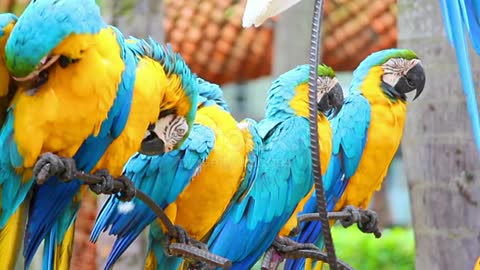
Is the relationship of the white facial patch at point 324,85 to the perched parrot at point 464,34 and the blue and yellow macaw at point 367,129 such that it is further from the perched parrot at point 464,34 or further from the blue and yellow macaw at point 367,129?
the perched parrot at point 464,34

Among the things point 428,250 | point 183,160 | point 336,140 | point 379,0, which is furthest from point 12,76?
point 379,0

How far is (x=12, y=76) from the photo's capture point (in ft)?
4.89

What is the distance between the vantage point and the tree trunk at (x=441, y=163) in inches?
97.3

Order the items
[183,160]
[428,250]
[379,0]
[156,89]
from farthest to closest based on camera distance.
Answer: [379,0]
[428,250]
[183,160]
[156,89]

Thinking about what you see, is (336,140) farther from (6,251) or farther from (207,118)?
(6,251)

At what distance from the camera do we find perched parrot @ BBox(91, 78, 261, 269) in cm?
182

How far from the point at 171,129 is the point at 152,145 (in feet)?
0.16

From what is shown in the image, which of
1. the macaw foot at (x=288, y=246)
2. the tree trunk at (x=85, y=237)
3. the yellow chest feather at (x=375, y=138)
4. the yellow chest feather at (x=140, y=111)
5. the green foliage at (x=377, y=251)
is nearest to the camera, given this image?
the yellow chest feather at (x=140, y=111)

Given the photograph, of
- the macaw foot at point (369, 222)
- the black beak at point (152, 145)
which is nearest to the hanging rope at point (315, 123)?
the black beak at point (152, 145)

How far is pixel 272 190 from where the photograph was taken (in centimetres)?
201

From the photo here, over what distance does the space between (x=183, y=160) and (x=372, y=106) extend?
59cm

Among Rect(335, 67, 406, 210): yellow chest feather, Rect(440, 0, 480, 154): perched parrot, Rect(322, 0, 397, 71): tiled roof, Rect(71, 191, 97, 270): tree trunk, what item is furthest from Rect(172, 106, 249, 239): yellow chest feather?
Rect(322, 0, 397, 71): tiled roof

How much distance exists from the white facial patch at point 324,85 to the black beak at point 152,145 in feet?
1.46

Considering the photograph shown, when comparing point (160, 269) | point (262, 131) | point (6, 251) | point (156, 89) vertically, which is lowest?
point (160, 269)
